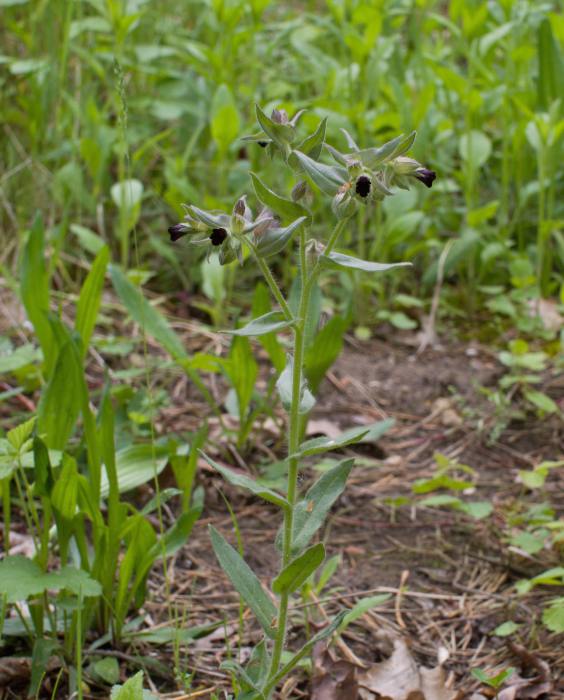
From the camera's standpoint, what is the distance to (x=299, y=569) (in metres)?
1.24

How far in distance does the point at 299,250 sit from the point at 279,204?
79 millimetres

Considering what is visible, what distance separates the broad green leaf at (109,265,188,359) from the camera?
90.0 inches

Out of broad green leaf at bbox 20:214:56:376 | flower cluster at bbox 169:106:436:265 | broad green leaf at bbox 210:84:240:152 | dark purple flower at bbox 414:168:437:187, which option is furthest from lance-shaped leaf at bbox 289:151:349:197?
broad green leaf at bbox 210:84:240:152

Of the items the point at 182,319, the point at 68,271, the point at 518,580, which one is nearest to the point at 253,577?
the point at 518,580

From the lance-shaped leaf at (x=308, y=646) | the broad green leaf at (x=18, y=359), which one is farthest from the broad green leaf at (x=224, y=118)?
the lance-shaped leaf at (x=308, y=646)

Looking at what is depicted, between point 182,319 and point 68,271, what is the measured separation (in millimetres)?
492

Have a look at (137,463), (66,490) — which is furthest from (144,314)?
(66,490)

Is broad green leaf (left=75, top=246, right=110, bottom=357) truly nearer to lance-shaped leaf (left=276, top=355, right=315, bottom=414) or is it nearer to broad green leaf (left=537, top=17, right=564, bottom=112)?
lance-shaped leaf (left=276, top=355, right=315, bottom=414)

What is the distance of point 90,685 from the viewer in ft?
5.15

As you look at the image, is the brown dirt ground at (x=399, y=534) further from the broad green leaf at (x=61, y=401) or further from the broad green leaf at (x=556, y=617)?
the broad green leaf at (x=61, y=401)

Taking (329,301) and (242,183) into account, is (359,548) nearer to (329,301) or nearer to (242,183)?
(329,301)

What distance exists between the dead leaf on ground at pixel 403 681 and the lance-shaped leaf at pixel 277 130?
3.15 feet

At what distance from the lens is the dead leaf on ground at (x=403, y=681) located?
1558 millimetres

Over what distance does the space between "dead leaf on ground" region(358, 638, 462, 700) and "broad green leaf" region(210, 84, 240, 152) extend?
2.00 m
